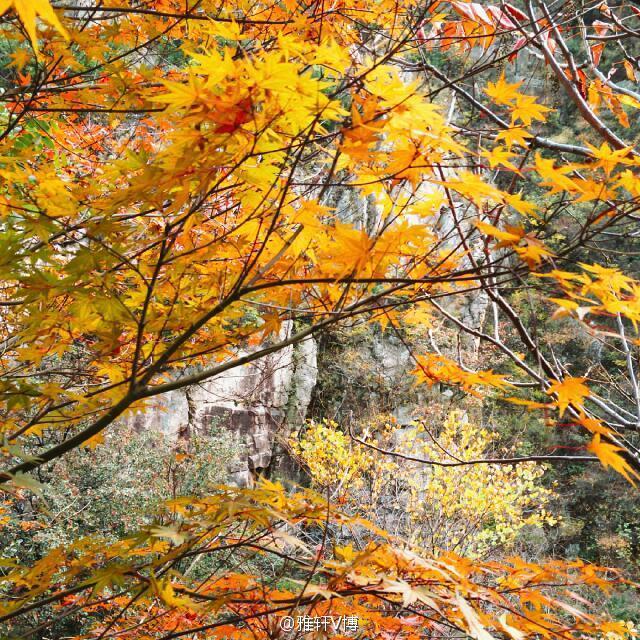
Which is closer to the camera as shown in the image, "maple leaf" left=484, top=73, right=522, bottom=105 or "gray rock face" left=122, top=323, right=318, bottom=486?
"maple leaf" left=484, top=73, right=522, bottom=105

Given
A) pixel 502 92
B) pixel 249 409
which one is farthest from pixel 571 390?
pixel 249 409

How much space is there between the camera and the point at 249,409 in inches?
278

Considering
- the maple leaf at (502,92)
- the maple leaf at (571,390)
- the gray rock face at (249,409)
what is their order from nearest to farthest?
1. the maple leaf at (571,390)
2. the maple leaf at (502,92)
3. the gray rock face at (249,409)

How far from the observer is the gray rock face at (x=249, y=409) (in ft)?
20.5

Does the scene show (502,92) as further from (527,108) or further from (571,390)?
(571,390)

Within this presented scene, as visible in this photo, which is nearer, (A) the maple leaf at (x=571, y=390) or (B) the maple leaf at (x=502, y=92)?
(A) the maple leaf at (x=571, y=390)

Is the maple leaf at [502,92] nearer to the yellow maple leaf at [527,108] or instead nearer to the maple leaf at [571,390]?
the yellow maple leaf at [527,108]

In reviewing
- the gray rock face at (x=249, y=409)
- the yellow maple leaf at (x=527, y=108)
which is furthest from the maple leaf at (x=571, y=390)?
the gray rock face at (x=249, y=409)

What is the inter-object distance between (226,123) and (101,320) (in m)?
0.51

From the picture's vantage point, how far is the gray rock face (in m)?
6.24

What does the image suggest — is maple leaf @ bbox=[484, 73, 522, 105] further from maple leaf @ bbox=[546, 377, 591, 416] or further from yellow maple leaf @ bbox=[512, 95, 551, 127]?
maple leaf @ bbox=[546, 377, 591, 416]

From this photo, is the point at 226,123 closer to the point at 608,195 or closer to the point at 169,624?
the point at 608,195

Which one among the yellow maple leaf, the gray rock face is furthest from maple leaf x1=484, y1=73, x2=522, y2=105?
the gray rock face

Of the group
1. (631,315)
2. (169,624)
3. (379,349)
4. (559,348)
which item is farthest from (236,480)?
(631,315)
